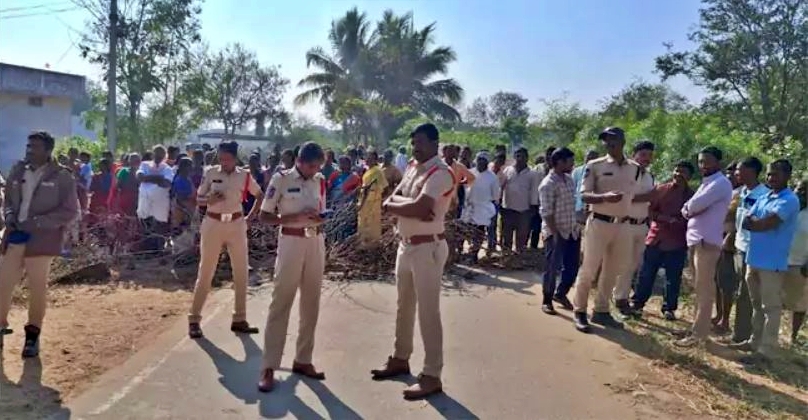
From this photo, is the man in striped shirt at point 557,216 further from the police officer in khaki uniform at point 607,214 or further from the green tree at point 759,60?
the green tree at point 759,60

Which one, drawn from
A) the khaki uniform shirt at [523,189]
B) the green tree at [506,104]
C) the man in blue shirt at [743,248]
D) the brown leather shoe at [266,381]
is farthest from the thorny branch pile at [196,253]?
the green tree at [506,104]

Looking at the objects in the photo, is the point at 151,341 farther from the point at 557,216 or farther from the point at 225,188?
the point at 557,216

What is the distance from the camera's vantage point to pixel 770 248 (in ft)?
20.8

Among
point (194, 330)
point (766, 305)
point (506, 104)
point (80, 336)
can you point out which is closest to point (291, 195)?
point (194, 330)

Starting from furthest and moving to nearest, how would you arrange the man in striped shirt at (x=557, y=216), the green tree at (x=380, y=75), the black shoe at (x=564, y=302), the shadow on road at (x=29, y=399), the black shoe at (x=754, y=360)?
the green tree at (x=380, y=75), the black shoe at (x=564, y=302), the man in striped shirt at (x=557, y=216), the black shoe at (x=754, y=360), the shadow on road at (x=29, y=399)

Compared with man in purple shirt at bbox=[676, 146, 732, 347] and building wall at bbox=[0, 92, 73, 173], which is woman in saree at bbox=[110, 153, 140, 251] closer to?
man in purple shirt at bbox=[676, 146, 732, 347]

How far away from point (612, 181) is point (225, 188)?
145 inches

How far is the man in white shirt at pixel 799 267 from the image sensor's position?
22.2 ft

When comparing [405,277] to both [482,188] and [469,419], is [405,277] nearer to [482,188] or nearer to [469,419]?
[469,419]

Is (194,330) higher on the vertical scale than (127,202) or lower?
lower

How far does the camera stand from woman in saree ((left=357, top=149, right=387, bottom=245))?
10.1 m

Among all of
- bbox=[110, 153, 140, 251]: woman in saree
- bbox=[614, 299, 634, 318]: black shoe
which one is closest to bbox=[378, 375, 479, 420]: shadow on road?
bbox=[614, 299, 634, 318]: black shoe

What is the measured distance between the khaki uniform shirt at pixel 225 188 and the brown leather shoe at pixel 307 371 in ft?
6.02

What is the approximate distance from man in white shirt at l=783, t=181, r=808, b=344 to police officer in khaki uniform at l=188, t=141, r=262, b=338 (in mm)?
5193
